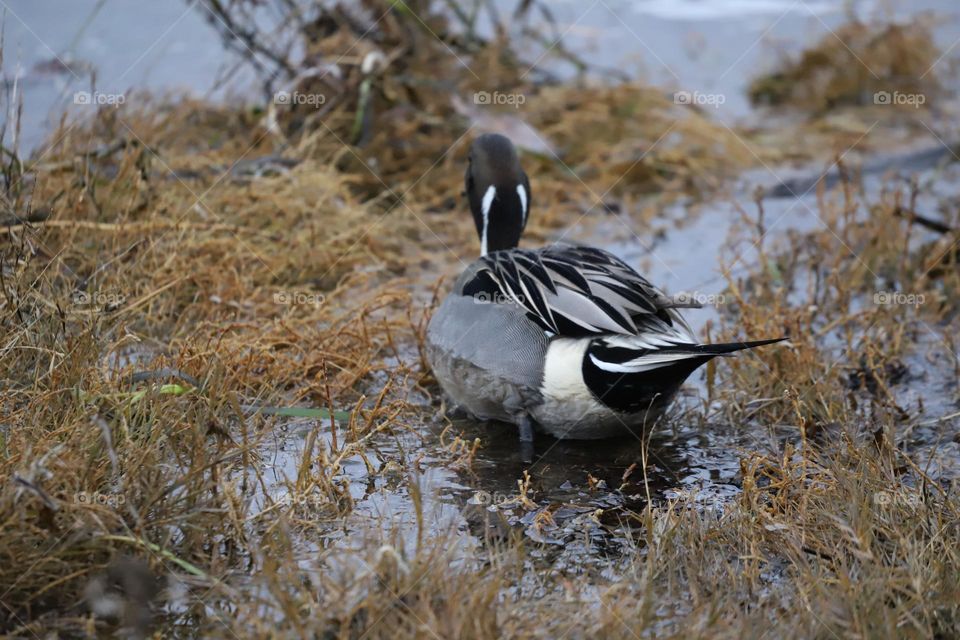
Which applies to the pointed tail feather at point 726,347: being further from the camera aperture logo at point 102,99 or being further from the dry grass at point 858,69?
the dry grass at point 858,69

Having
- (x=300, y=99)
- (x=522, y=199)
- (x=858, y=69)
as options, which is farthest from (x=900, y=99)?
(x=522, y=199)

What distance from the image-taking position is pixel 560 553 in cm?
306

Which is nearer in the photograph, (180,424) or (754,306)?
(180,424)

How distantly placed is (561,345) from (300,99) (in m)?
3.39

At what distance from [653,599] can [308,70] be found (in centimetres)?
466

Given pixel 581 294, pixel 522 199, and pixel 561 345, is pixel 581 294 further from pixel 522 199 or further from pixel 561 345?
pixel 522 199

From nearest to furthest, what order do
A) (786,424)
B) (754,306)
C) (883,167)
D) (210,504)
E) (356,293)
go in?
(210,504)
(786,424)
(754,306)
(356,293)
(883,167)

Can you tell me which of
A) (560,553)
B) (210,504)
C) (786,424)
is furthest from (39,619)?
(786,424)

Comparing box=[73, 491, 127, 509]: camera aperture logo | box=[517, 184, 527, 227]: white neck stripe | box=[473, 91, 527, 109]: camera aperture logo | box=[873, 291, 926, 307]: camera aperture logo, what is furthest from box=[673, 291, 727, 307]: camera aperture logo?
box=[73, 491, 127, 509]: camera aperture logo

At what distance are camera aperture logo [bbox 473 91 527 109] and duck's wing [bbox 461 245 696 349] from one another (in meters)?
3.21

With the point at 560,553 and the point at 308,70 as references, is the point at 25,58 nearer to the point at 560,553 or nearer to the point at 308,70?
the point at 308,70

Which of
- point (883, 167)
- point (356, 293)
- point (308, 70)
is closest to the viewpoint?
point (356, 293)

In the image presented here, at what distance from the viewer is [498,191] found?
4738 millimetres

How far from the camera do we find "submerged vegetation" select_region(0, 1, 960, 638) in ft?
8.36
